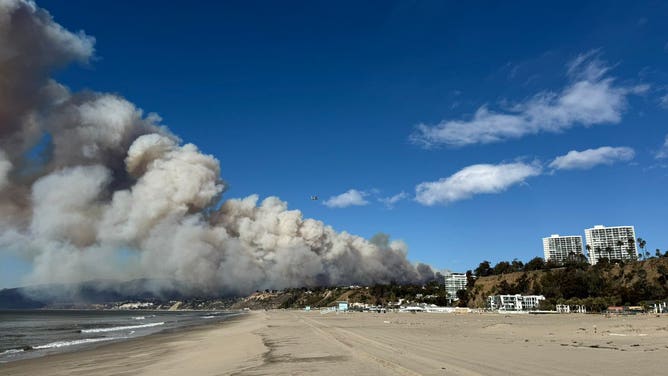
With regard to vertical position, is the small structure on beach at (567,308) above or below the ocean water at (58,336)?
below

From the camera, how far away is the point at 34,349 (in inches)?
1502

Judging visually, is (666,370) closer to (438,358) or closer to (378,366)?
(438,358)

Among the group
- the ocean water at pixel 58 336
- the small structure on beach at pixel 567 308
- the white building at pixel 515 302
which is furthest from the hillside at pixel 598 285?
the ocean water at pixel 58 336

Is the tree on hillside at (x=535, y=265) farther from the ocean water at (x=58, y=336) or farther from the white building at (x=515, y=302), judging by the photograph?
the ocean water at (x=58, y=336)

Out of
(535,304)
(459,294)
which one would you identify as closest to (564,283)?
(535,304)

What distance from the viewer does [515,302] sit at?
139 meters

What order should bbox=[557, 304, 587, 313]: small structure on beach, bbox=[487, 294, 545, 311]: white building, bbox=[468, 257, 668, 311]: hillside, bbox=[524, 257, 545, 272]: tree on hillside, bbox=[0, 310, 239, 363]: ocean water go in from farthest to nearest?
bbox=[524, 257, 545, 272]: tree on hillside
bbox=[487, 294, 545, 311]: white building
bbox=[557, 304, 587, 313]: small structure on beach
bbox=[468, 257, 668, 311]: hillside
bbox=[0, 310, 239, 363]: ocean water

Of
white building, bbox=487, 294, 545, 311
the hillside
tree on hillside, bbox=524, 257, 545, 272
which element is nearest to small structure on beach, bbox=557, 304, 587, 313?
the hillside

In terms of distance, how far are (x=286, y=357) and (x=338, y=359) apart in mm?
3104

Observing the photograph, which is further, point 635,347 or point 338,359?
point 635,347

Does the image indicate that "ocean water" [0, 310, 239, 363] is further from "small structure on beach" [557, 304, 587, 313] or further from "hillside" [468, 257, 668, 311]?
"hillside" [468, 257, 668, 311]

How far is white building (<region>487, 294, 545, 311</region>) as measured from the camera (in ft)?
437

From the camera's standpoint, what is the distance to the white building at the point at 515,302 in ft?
437

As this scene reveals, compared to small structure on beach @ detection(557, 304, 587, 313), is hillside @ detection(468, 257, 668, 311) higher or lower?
higher
